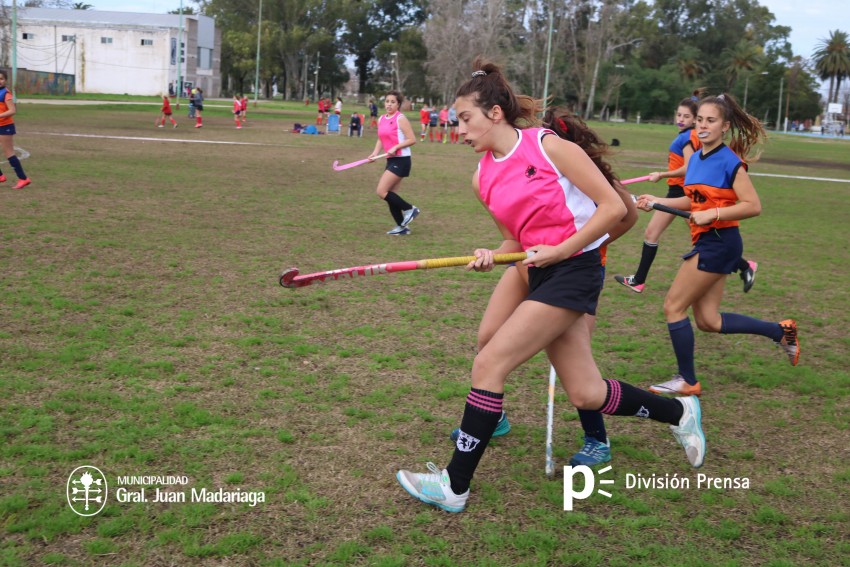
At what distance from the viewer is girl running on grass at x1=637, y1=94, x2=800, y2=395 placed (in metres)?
5.75

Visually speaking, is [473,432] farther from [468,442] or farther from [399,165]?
[399,165]

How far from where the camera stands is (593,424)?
4.74 metres

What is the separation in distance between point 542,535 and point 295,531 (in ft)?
3.93

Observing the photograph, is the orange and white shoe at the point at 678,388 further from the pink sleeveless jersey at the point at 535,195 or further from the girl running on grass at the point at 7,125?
the girl running on grass at the point at 7,125

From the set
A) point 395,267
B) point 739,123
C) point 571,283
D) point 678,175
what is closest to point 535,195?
point 571,283

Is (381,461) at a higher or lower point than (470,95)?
lower

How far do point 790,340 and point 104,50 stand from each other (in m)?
86.9

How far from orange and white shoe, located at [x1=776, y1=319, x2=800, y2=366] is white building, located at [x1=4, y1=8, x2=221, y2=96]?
7865cm

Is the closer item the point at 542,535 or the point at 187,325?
the point at 542,535

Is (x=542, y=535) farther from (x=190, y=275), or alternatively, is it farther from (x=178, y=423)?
(x=190, y=275)

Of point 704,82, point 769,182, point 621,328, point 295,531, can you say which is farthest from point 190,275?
point 704,82

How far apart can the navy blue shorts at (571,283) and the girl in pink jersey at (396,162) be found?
8107mm

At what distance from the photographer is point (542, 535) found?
390 centimetres

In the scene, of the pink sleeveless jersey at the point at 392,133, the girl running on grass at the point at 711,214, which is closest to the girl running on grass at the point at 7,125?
the pink sleeveless jersey at the point at 392,133
